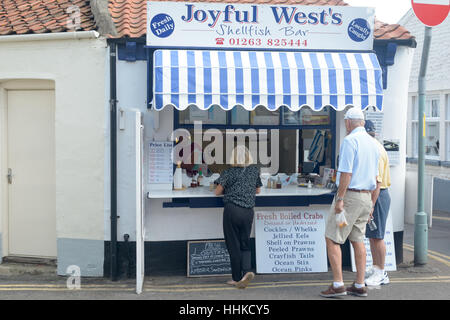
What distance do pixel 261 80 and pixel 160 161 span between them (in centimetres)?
173

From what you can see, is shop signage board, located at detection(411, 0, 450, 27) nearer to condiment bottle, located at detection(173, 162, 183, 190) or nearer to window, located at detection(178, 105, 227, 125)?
window, located at detection(178, 105, 227, 125)

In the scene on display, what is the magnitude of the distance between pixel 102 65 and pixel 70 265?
8.60ft

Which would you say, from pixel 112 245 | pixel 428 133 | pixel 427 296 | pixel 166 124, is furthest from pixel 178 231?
pixel 428 133

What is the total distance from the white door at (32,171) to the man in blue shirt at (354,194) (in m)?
3.91

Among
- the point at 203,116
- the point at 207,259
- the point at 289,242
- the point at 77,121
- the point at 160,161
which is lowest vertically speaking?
the point at 207,259

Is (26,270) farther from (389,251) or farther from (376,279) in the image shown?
(389,251)

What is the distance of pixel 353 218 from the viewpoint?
5.87m

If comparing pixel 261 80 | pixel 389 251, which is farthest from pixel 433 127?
pixel 261 80

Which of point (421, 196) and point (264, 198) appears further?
point (421, 196)

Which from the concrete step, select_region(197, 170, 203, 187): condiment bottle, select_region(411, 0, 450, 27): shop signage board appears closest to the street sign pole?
select_region(411, 0, 450, 27): shop signage board

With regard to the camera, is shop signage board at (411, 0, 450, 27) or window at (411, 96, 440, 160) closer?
shop signage board at (411, 0, 450, 27)

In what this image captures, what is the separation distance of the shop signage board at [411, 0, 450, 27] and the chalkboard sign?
3938 mm

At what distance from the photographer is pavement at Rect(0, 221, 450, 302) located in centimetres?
616

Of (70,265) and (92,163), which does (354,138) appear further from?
(70,265)
